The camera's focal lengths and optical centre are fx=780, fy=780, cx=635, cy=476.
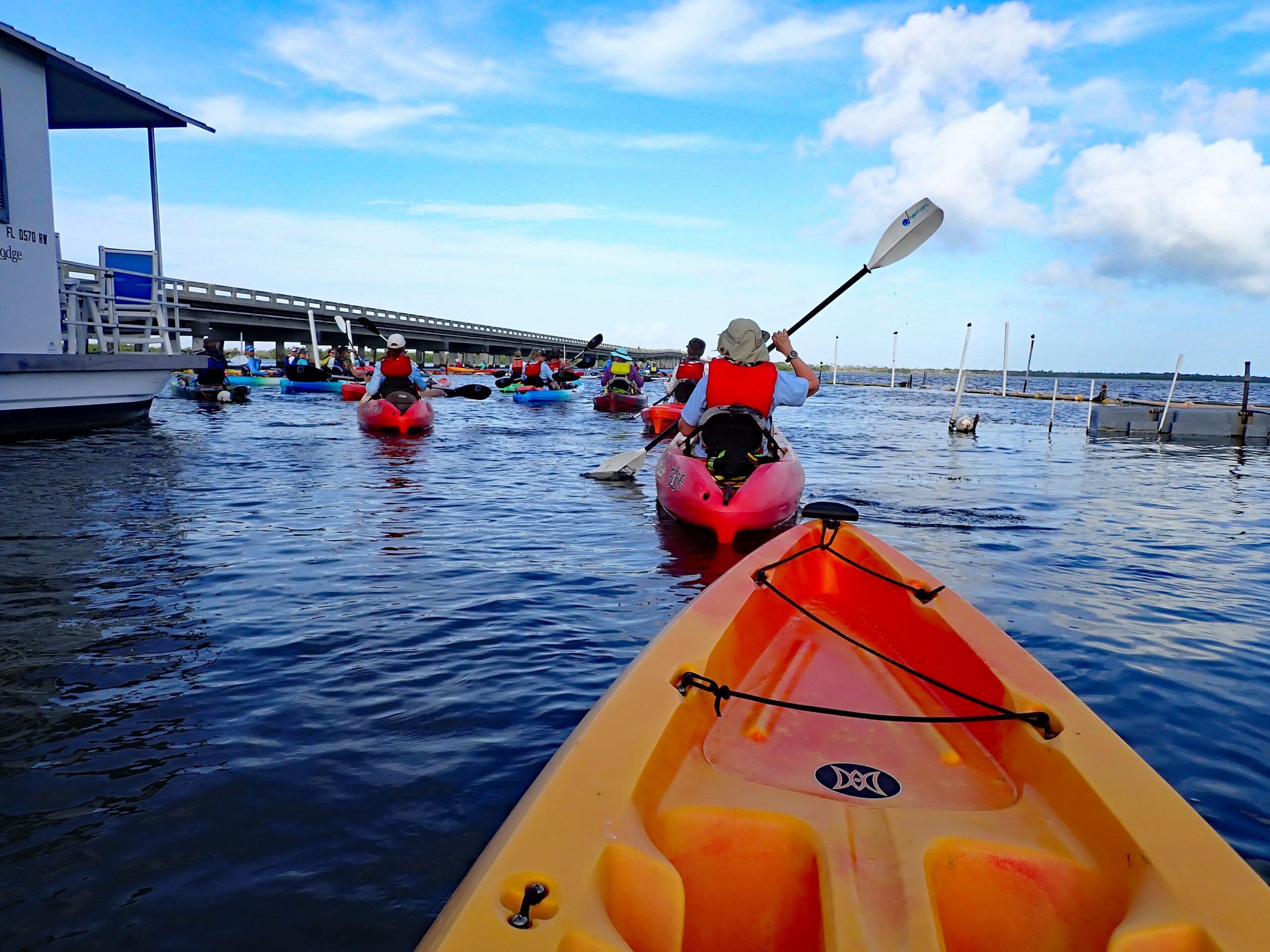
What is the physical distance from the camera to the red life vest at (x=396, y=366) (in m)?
15.0

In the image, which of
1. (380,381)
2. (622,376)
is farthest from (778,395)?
(622,376)

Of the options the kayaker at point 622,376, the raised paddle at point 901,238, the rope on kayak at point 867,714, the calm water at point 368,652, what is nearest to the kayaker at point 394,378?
the calm water at point 368,652

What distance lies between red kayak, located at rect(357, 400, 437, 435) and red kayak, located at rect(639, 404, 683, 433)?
14.8 ft

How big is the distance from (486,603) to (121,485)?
601 centimetres

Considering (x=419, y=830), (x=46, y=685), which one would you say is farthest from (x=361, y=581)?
(x=419, y=830)

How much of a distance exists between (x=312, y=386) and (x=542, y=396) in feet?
27.3

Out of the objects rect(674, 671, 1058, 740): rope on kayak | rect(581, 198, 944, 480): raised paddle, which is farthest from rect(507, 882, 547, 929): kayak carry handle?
rect(581, 198, 944, 480): raised paddle

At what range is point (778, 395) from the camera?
736 cm

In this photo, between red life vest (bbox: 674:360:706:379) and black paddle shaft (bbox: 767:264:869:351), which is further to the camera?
red life vest (bbox: 674:360:706:379)

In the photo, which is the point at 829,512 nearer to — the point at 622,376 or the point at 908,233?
the point at 908,233

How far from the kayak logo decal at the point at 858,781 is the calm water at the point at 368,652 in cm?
118

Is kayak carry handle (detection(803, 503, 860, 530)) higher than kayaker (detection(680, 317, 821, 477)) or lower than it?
lower

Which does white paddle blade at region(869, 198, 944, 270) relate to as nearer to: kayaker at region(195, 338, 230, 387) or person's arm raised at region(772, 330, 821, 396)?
person's arm raised at region(772, 330, 821, 396)

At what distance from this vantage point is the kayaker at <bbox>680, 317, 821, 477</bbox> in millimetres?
7219
